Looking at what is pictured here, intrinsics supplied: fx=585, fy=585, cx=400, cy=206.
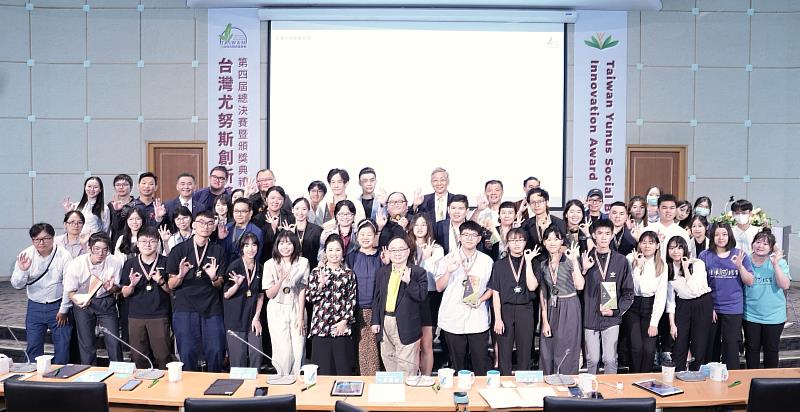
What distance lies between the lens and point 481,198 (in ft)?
16.1

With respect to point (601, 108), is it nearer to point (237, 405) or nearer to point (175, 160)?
point (175, 160)

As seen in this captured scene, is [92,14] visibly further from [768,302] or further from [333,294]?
[768,302]

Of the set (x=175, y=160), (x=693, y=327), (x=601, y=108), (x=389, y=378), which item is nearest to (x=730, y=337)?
(x=693, y=327)

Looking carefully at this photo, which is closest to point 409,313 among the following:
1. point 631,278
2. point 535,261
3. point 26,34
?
point 535,261

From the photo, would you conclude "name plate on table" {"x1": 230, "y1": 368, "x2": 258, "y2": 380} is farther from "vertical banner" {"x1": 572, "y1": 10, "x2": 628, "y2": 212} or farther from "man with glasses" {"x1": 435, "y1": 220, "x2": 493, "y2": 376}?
"vertical banner" {"x1": 572, "y1": 10, "x2": 628, "y2": 212}

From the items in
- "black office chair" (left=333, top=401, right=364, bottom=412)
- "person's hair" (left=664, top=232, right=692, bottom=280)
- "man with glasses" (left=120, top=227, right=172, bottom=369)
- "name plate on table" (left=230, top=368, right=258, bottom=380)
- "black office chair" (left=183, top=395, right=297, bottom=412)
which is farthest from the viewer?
"person's hair" (left=664, top=232, right=692, bottom=280)

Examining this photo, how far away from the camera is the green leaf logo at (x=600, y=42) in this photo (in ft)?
24.5

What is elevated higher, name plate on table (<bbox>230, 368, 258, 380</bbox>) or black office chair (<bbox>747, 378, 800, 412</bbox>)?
black office chair (<bbox>747, 378, 800, 412</bbox>)

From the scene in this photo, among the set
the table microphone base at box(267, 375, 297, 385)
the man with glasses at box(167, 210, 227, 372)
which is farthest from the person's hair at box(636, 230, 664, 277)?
the man with glasses at box(167, 210, 227, 372)

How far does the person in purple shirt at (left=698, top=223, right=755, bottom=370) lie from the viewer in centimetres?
452

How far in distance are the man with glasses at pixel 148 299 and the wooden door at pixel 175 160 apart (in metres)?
3.43

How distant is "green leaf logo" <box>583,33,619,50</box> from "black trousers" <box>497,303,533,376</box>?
14.6 feet

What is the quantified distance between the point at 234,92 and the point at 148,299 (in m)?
3.78

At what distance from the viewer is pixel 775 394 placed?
2883 mm
